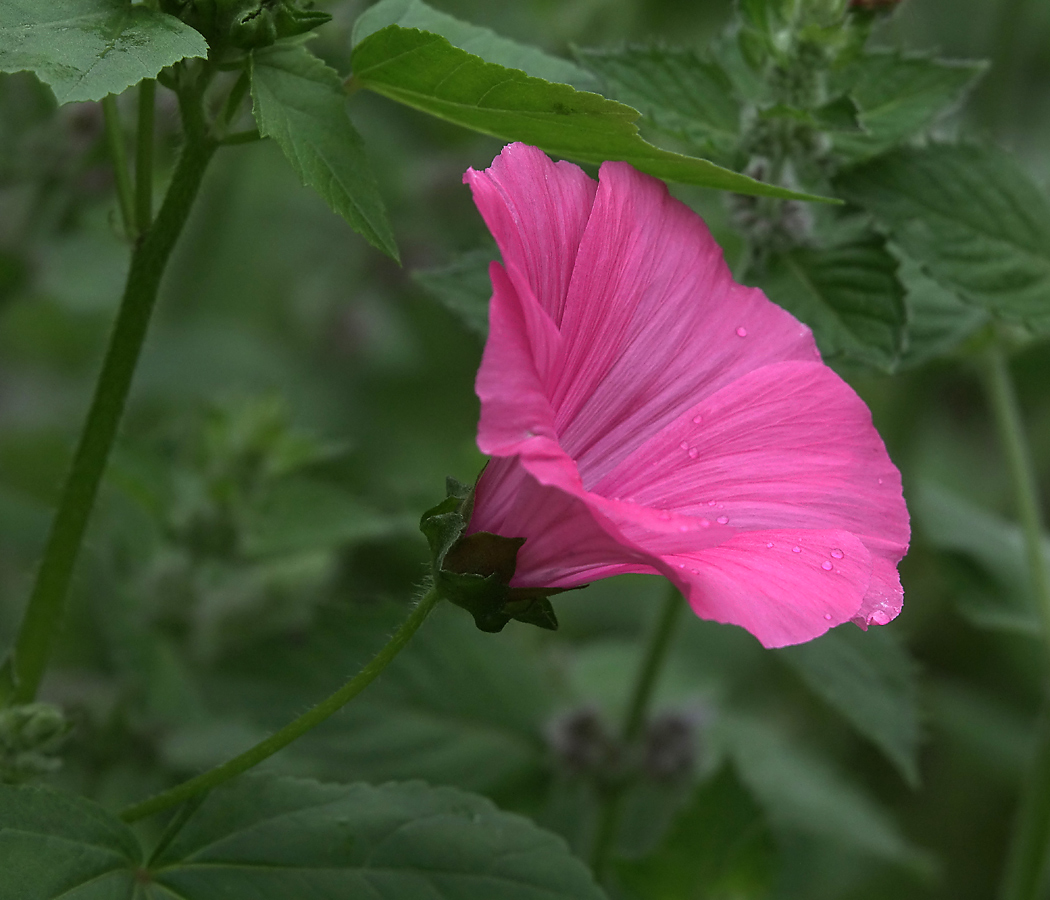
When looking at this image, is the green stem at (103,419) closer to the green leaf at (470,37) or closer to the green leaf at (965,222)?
the green leaf at (470,37)

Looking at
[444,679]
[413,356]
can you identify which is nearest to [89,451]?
[444,679]

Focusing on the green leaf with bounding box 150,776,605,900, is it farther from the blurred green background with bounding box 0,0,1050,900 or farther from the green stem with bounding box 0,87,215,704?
the blurred green background with bounding box 0,0,1050,900

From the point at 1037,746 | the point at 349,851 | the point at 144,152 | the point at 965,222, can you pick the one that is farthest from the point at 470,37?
the point at 1037,746

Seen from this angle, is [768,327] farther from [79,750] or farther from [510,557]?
[79,750]

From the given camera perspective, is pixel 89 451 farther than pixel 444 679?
No

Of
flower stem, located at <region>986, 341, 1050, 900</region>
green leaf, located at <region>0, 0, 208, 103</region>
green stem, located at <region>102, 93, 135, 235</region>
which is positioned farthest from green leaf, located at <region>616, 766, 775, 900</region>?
green leaf, located at <region>0, 0, 208, 103</region>

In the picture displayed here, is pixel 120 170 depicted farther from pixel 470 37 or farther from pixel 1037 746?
pixel 1037 746
